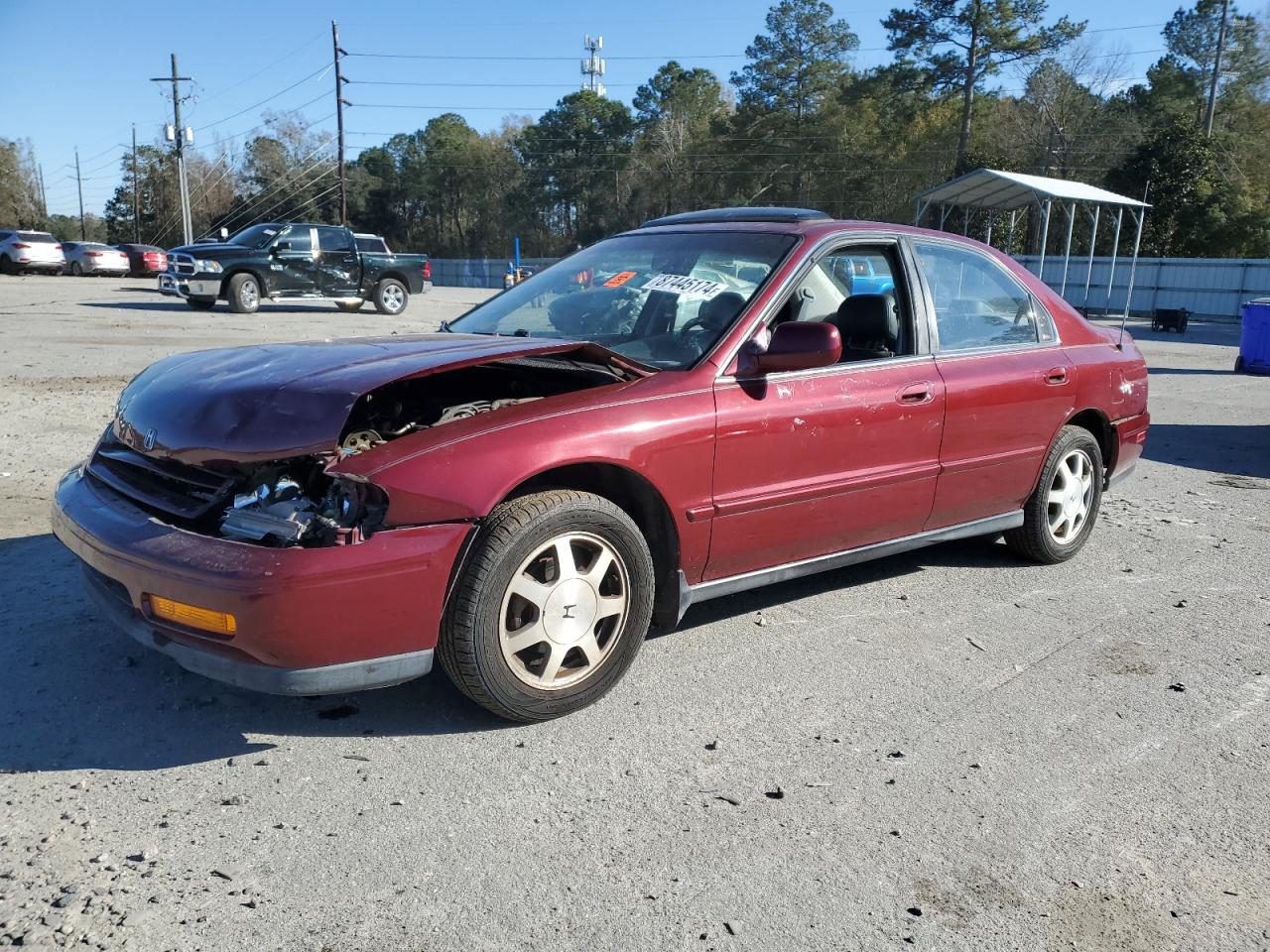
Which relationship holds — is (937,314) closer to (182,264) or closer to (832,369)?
(832,369)

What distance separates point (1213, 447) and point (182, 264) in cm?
1755

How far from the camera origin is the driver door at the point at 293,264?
750 inches

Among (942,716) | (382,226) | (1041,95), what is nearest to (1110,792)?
(942,716)

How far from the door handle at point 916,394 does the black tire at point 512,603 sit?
139 cm

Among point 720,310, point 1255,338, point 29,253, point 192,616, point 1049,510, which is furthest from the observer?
point 29,253

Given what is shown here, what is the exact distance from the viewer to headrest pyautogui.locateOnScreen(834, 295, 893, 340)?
423 cm

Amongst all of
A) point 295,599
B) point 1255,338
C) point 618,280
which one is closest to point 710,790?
point 295,599

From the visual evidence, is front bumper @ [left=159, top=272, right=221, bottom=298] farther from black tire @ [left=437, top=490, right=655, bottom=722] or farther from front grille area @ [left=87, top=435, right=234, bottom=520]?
black tire @ [left=437, top=490, right=655, bottom=722]

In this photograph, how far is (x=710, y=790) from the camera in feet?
9.23

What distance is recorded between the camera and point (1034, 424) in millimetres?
4637

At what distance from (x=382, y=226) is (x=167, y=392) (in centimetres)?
7871

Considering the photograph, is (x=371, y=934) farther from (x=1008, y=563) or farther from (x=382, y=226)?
(x=382, y=226)

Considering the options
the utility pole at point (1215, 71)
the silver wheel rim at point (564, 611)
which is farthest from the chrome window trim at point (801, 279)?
the utility pole at point (1215, 71)

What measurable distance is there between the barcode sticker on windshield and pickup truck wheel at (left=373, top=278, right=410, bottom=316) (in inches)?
709
